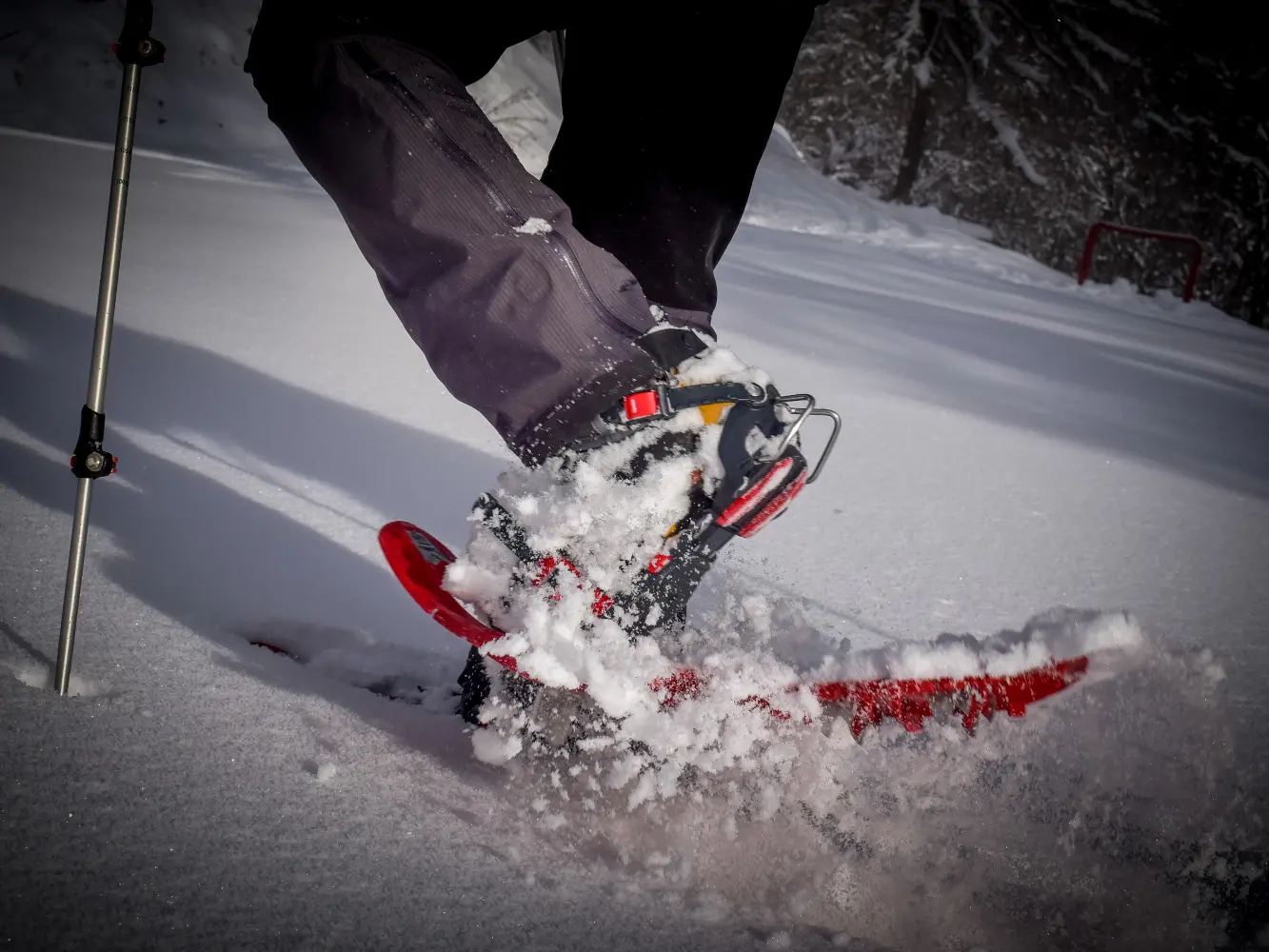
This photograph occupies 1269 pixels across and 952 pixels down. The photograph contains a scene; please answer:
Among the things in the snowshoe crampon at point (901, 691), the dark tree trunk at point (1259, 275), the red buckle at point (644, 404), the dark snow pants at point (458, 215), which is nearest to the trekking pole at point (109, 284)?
the dark snow pants at point (458, 215)

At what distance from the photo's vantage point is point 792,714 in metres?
0.74

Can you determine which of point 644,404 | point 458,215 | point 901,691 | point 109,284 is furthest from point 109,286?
point 901,691

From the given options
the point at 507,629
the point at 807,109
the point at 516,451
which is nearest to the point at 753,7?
the point at 516,451

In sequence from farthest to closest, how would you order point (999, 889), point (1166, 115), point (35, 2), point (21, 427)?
point (1166, 115) < point (35, 2) < point (21, 427) < point (999, 889)

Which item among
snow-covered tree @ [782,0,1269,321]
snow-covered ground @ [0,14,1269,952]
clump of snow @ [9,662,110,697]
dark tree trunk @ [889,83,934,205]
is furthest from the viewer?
dark tree trunk @ [889,83,934,205]

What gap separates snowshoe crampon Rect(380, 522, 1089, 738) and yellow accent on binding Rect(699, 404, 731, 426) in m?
0.25

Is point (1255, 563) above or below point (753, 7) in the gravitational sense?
below

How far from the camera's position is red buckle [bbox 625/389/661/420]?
2.40ft

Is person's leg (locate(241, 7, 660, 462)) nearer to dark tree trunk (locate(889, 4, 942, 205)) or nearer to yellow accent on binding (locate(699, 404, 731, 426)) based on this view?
yellow accent on binding (locate(699, 404, 731, 426))

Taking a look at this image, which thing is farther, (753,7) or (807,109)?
(807,109)

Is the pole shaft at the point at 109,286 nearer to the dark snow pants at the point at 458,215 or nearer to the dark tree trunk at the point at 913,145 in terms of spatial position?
the dark snow pants at the point at 458,215

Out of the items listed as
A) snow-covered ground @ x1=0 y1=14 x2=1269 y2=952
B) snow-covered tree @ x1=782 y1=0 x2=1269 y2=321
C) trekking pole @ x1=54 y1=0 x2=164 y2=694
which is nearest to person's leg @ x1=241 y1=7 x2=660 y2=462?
trekking pole @ x1=54 y1=0 x2=164 y2=694

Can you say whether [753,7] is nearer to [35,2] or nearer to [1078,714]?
[1078,714]

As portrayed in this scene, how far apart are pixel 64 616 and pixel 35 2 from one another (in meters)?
7.48
